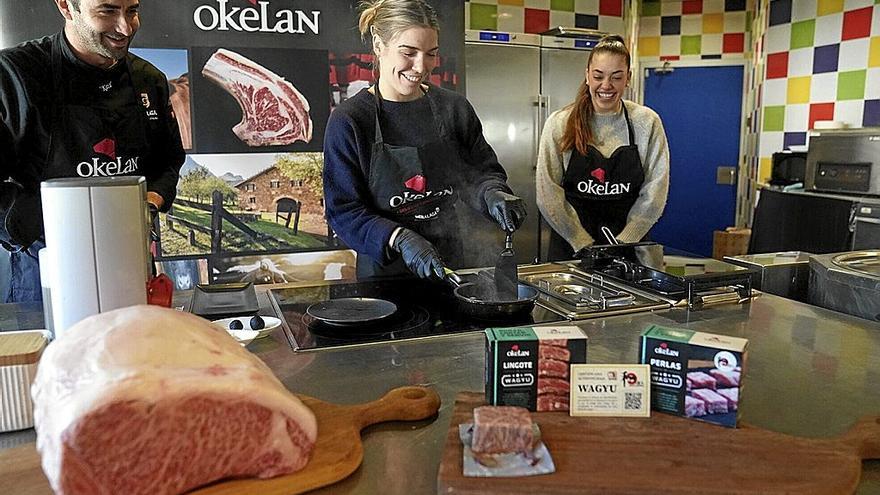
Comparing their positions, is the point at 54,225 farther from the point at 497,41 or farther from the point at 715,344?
the point at 497,41

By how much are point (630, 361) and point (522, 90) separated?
130 inches

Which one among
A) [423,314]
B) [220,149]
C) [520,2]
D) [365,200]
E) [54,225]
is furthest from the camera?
[520,2]

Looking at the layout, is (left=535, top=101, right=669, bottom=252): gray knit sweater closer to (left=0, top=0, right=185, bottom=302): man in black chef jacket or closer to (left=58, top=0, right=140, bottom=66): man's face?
(left=0, top=0, right=185, bottom=302): man in black chef jacket

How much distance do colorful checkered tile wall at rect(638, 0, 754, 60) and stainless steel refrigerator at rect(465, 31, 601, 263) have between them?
4.36 ft

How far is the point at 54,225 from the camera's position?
46.0 inches

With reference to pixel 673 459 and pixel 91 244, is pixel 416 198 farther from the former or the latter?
pixel 673 459

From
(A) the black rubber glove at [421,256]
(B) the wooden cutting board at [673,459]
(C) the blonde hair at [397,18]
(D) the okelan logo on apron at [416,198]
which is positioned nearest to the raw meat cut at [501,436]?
(B) the wooden cutting board at [673,459]

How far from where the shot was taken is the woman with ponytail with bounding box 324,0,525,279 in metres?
2.15

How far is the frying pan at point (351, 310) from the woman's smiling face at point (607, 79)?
1.45 meters

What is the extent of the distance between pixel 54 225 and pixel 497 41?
3.48 m

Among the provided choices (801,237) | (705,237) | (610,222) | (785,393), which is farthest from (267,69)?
(705,237)

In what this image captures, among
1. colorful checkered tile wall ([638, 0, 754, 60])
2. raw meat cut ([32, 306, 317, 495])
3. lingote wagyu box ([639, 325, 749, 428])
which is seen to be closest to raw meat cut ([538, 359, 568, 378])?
lingote wagyu box ([639, 325, 749, 428])

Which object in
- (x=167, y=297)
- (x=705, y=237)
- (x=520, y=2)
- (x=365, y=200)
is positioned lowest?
(x=705, y=237)

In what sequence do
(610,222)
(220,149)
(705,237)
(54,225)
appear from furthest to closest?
1. (705,237)
2. (220,149)
3. (610,222)
4. (54,225)
